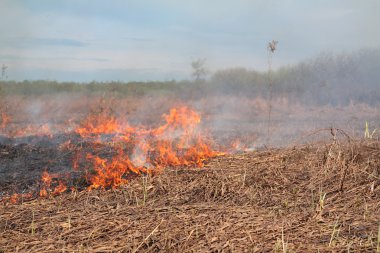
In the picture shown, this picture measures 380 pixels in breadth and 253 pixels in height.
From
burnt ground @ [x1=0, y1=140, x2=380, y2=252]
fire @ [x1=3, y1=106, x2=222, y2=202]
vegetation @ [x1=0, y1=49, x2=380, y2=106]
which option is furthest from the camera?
vegetation @ [x1=0, y1=49, x2=380, y2=106]

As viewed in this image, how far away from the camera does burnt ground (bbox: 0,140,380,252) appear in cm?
294

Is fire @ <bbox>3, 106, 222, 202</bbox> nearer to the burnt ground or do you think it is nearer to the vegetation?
the burnt ground

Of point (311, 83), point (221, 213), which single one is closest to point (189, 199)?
point (221, 213)

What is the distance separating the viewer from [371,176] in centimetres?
434

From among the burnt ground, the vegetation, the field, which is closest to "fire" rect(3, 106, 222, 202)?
the field

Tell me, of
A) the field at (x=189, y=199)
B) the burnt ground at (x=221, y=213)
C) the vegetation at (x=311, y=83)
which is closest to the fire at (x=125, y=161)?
the field at (x=189, y=199)

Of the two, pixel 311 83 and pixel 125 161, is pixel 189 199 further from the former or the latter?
pixel 311 83

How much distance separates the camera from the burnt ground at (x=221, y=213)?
294cm

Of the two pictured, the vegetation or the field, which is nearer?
the field

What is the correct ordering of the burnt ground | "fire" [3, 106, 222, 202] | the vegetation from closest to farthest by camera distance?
the burnt ground, "fire" [3, 106, 222, 202], the vegetation

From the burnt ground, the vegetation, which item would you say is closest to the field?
the burnt ground

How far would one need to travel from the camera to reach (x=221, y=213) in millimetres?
3488

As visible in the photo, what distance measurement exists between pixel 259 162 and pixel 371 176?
4.55 feet

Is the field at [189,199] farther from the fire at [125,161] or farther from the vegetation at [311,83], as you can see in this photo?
the vegetation at [311,83]
